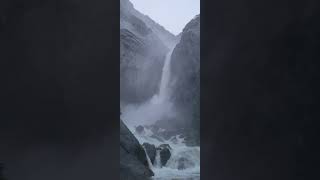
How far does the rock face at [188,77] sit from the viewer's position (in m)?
20.1

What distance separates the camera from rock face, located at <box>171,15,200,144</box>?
2010 cm

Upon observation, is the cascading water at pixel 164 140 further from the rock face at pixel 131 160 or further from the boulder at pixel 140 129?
the rock face at pixel 131 160

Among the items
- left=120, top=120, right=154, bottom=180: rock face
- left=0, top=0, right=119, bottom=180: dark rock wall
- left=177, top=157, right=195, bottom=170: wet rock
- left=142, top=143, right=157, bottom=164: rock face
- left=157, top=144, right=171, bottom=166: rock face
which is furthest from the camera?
left=177, top=157, right=195, bottom=170: wet rock

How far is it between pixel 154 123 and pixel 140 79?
270 centimetres

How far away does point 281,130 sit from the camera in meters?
2.17

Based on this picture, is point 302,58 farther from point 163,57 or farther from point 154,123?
point 163,57

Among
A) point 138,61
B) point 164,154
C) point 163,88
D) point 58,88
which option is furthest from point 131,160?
point 138,61

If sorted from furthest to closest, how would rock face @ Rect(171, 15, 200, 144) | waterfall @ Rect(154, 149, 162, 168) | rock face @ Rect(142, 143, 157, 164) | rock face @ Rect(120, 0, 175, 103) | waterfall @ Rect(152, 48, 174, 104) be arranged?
waterfall @ Rect(152, 48, 174, 104)
rock face @ Rect(120, 0, 175, 103)
rock face @ Rect(171, 15, 200, 144)
waterfall @ Rect(154, 149, 162, 168)
rock face @ Rect(142, 143, 157, 164)

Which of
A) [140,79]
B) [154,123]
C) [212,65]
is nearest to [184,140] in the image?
[154,123]

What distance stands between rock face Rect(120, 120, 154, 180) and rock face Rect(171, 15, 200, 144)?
893 cm

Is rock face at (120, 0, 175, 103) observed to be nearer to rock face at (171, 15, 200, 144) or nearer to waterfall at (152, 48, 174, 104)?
waterfall at (152, 48, 174, 104)

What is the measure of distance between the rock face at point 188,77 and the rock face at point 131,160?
8927mm

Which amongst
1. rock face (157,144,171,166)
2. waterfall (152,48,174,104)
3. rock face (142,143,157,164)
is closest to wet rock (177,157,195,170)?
rock face (157,144,171,166)

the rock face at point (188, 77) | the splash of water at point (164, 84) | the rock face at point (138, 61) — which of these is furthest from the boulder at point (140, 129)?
the splash of water at point (164, 84)
